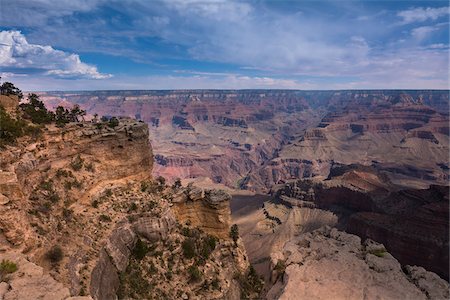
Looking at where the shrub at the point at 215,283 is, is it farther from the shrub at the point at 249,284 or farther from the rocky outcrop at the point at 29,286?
the rocky outcrop at the point at 29,286

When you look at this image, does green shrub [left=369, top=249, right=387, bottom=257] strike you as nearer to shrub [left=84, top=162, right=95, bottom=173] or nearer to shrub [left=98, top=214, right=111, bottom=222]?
shrub [left=98, top=214, right=111, bottom=222]

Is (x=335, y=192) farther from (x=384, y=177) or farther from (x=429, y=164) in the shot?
(x=429, y=164)

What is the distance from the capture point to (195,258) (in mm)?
34188

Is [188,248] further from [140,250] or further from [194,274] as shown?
[140,250]

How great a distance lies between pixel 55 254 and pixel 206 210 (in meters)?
18.0

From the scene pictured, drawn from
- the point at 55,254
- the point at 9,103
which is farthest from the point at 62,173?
the point at 9,103

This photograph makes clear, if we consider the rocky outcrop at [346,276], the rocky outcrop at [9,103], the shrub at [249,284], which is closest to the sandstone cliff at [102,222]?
the shrub at [249,284]

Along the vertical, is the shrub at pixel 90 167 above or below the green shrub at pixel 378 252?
above

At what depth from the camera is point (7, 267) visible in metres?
17.0

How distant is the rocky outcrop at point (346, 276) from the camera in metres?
23.6

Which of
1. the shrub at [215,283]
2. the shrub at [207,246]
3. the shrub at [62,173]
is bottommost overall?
the shrub at [215,283]

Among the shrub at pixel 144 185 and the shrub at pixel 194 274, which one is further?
the shrub at pixel 144 185

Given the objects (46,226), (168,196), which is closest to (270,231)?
(168,196)

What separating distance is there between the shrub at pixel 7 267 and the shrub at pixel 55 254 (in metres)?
4.90
